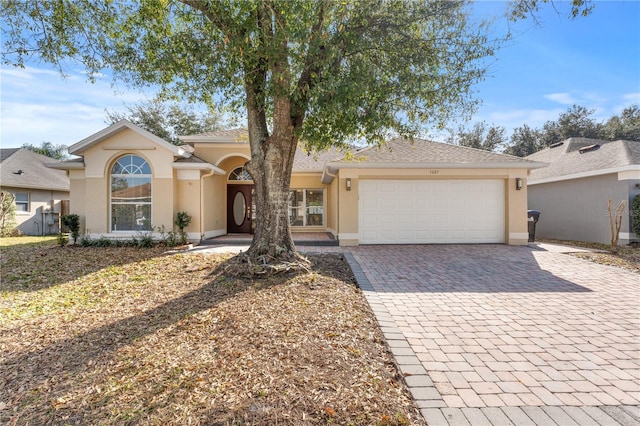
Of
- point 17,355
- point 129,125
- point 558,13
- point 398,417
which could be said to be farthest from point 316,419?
point 129,125

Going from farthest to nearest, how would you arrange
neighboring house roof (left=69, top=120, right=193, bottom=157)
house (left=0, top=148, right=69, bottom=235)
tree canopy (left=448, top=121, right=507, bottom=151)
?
tree canopy (left=448, top=121, right=507, bottom=151) < house (left=0, top=148, right=69, bottom=235) < neighboring house roof (left=69, top=120, right=193, bottom=157)

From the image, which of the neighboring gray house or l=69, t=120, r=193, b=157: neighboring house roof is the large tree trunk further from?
the neighboring gray house

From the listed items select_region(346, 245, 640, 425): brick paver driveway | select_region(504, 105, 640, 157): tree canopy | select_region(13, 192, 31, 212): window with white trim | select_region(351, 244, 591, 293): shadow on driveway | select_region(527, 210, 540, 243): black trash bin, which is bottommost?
select_region(346, 245, 640, 425): brick paver driveway

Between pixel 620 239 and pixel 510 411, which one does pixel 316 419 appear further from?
pixel 620 239

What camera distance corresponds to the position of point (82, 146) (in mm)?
10984

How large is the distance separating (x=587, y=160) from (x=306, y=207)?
1337 centimetres

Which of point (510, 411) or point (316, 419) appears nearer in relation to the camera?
point (316, 419)

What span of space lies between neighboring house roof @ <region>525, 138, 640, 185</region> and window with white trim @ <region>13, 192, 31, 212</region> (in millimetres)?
28141

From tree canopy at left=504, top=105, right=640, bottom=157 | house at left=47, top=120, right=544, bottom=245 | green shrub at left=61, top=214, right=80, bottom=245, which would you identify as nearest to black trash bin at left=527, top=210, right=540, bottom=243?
house at left=47, top=120, right=544, bottom=245

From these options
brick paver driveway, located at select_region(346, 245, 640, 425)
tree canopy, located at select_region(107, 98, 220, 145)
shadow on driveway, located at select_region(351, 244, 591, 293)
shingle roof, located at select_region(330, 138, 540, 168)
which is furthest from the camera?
tree canopy, located at select_region(107, 98, 220, 145)

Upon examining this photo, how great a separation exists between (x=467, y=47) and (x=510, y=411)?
22.3 ft

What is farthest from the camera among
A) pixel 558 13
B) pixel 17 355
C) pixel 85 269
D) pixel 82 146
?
pixel 82 146

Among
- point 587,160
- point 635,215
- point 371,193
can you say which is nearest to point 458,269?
point 371,193

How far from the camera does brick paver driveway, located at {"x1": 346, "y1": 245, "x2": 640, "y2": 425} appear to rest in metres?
2.62
